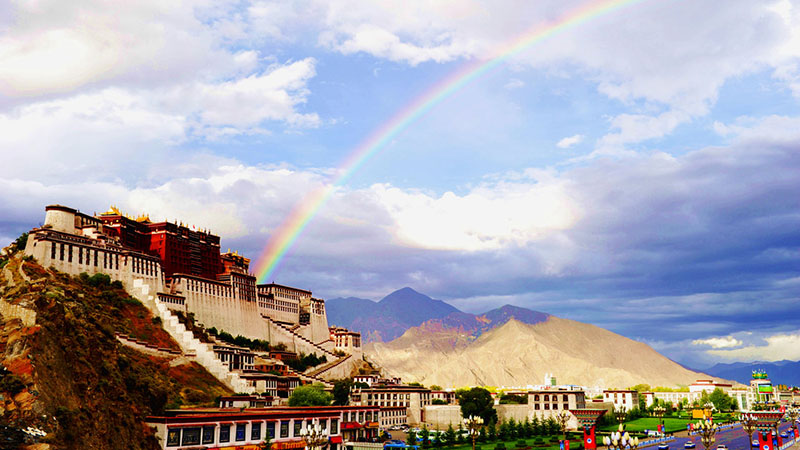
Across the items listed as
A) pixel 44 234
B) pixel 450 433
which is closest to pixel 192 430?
pixel 450 433

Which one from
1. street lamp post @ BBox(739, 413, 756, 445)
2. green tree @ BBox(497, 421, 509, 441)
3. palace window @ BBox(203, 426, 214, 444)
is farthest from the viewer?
green tree @ BBox(497, 421, 509, 441)

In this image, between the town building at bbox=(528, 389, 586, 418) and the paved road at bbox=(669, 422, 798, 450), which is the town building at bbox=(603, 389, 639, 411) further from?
the paved road at bbox=(669, 422, 798, 450)

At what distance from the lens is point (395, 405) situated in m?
125

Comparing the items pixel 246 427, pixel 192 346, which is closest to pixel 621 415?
pixel 246 427

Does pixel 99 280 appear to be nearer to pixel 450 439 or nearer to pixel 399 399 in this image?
pixel 399 399

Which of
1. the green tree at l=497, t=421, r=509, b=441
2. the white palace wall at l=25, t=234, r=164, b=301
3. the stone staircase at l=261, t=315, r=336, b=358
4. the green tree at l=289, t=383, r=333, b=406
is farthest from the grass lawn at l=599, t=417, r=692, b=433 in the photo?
the white palace wall at l=25, t=234, r=164, b=301

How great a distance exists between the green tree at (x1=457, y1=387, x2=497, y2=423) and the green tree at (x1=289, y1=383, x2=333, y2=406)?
82.0ft

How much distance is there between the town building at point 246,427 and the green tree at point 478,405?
38.6 metres

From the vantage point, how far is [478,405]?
118 m

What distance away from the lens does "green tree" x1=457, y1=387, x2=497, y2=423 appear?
116750mm

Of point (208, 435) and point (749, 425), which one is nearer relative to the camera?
point (208, 435)

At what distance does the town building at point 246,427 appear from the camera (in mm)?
56531

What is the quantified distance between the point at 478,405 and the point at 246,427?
62732 mm

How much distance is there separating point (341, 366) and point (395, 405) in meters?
24.7
